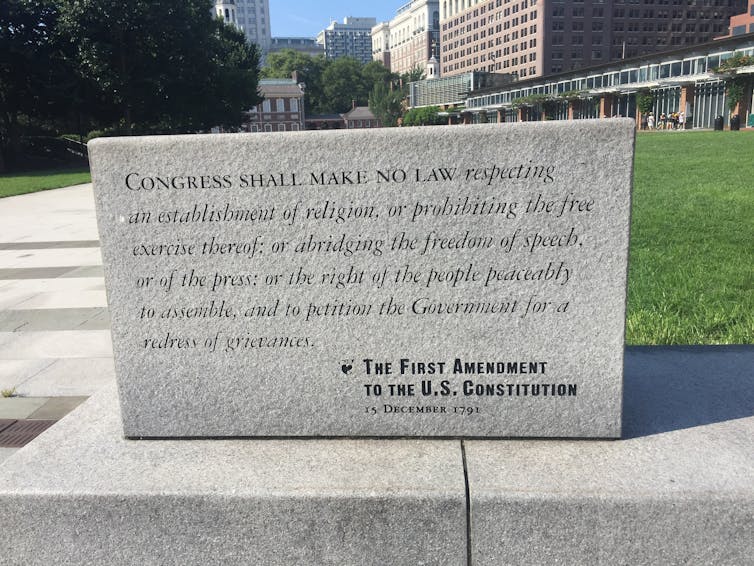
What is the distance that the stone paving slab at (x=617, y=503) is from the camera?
2.15 metres

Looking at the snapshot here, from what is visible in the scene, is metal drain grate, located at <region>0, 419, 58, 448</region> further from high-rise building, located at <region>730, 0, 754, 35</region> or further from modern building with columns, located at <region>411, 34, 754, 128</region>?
high-rise building, located at <region>730, 0, 754, 35</region>

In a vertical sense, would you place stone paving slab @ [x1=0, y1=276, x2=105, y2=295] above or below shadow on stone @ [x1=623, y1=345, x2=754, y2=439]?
below

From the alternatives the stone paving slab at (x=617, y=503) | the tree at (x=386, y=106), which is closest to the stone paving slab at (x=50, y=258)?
the stone paving slab at (x=617, y=503)

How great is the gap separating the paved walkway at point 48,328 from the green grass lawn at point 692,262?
12.5 feet

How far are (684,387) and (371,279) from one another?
1.62 metres

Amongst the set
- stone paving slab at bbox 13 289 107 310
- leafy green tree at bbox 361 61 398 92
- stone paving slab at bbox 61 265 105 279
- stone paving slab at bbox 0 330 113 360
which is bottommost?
stone paving slab at bbox 0 330 113 360

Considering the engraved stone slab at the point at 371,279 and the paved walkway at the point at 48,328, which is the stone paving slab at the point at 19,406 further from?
the engraved stone slab at the point at 371,279

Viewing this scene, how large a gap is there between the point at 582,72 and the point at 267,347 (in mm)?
67020

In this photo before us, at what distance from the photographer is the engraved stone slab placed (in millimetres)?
2375

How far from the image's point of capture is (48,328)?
546 cm

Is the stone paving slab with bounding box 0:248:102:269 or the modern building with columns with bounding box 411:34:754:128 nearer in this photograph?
the stone paving slab with bounding box 0:248:102:269

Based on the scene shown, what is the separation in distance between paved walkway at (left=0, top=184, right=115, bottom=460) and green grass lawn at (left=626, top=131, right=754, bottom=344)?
3.80 meters

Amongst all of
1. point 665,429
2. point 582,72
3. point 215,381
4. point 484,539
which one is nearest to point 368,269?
point 215,381

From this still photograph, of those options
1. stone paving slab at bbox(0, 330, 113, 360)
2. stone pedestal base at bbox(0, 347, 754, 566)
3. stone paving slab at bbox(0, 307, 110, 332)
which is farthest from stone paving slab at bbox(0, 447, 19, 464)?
stone paving slab at bbox(0, 307, 110, 332)
